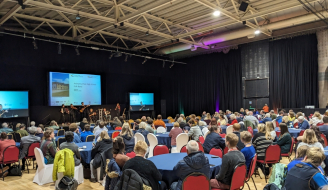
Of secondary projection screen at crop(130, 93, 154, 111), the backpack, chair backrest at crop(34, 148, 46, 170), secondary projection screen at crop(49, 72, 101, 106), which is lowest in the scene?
the backpack

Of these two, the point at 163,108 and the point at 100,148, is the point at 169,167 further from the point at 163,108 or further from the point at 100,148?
the point at 163,108

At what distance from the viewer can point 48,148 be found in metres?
5.00

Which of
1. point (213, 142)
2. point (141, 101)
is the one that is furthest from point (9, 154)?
point (141, 101)

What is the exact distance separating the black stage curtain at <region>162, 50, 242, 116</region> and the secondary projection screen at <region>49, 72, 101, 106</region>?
20.8 feet

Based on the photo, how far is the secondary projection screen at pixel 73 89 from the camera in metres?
13.3

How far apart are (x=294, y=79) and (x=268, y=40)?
281 centimetres

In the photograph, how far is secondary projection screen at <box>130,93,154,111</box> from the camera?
669 inches

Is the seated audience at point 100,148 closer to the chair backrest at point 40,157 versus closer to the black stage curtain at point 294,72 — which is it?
the chair backrest at point 40,157

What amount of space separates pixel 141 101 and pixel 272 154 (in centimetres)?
1327

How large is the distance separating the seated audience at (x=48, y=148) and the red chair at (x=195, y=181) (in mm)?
3271

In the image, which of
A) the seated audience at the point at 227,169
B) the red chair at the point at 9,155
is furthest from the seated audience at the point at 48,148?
the seated audience at the point at 227,169

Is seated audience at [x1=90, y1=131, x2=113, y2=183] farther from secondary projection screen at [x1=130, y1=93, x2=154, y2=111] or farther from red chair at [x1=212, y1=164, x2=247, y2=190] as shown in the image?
secondary projection screen at [x1=130, y1=93, x2=154, y2=111]

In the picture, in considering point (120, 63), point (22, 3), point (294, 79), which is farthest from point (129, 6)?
point (294, 79)

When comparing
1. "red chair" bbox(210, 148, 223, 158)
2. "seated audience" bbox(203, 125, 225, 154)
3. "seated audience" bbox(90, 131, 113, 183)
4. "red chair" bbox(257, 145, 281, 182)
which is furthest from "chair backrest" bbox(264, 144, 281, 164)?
"seated audience" bbox(90, 131, 113, 183)
